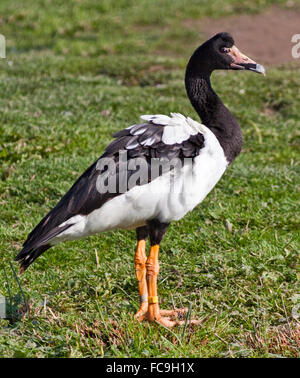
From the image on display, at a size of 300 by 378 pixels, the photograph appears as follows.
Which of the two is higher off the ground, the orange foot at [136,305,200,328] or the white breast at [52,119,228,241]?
the white breast at [52,119,228,241]

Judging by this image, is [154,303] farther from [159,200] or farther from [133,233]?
[133,233]

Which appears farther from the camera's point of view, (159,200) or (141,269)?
(141,269)

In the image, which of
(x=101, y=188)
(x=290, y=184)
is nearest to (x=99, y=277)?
(x=101, y=188)

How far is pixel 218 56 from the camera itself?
4305mm

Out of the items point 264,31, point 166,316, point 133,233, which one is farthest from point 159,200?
point 264,31

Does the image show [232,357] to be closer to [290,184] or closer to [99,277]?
[99,277]

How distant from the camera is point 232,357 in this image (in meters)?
3.36

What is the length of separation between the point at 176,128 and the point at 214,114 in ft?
1.48

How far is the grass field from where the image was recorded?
3.50 m

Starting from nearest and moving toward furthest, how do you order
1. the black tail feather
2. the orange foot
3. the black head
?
the black tail feather, the orange foot, the black head

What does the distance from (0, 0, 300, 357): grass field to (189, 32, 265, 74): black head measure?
1336 mm

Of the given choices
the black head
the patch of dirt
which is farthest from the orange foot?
the patch of dirt

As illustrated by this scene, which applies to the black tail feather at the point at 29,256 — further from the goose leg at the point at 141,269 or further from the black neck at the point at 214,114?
the black neck at the point at 214,114

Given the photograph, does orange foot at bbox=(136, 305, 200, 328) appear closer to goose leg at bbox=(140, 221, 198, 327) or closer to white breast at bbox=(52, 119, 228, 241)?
goose leg at bbox=(140, 221, 198, 327)
